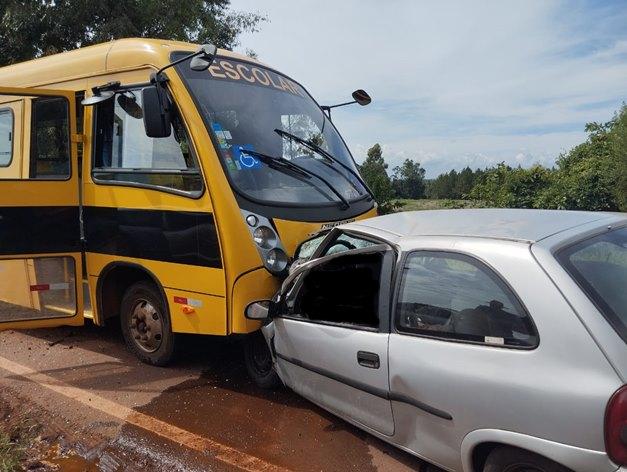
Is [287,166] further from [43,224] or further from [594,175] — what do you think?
[594,175]

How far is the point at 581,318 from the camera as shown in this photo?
85.8 inches

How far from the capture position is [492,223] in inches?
116

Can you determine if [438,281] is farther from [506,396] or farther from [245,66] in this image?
[245,66]

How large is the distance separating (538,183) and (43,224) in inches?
A: 455

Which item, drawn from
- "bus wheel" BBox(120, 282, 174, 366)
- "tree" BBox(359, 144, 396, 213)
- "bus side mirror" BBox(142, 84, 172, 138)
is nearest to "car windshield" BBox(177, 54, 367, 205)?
"bus side mirror" BBox(142, 84, 172, 138)

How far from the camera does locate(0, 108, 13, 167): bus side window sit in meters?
5.20

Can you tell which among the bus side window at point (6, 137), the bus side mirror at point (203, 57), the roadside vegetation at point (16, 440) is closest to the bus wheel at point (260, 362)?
the roadside vegetation at point (16, 440)

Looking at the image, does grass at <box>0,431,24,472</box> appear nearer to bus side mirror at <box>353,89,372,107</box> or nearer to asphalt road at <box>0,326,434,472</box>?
asphalt road at <box>0,326,434,472</box>

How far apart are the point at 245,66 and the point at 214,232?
1.82m

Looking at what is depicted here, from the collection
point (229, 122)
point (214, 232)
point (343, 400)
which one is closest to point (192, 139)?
point (229, 122)

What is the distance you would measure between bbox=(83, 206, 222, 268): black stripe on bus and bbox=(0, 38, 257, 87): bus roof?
48.6 inches

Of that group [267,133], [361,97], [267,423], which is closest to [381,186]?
[361,97]

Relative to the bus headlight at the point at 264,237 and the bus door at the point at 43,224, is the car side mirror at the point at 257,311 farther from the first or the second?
the bus door at the point at 43,224

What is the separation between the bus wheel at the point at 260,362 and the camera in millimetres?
4262
